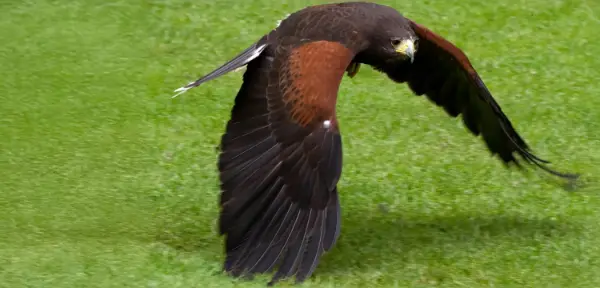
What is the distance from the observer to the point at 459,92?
6.57 metres

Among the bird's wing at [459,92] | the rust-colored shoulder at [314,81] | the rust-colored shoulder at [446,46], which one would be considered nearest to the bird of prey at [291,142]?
the rust-colored shoulder at [314,81]

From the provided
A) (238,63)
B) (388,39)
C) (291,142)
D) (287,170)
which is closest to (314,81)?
(291,142)

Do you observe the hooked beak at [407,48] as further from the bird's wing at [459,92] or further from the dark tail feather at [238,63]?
the dark tail feather at [238,63]

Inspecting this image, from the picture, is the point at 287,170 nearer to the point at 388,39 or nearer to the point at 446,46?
the point at 388,39

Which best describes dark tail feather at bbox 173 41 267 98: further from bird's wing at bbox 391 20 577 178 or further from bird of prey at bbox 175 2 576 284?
bird's wing at bbox 391 20 577 178

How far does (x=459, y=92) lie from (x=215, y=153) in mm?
1641

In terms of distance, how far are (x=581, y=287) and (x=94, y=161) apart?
305cm

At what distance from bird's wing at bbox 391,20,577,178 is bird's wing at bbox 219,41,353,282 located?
922 mm

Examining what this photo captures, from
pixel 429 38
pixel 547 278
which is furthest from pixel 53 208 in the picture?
pixel 547 278

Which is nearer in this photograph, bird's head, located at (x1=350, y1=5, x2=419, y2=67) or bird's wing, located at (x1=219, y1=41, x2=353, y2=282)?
bird's wing, located at (x1=219, y1=41, x2=353, y2=282)

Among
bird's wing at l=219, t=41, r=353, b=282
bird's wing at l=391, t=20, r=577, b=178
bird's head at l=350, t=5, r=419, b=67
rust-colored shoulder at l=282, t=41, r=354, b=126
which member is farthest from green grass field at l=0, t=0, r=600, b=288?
bird's head at l=350, t=5, r=419, b=67

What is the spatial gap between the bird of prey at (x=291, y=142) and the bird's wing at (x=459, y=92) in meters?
0.37

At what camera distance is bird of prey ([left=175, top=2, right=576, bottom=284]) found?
17.5 feet

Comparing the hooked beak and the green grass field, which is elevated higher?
the hooked beak
